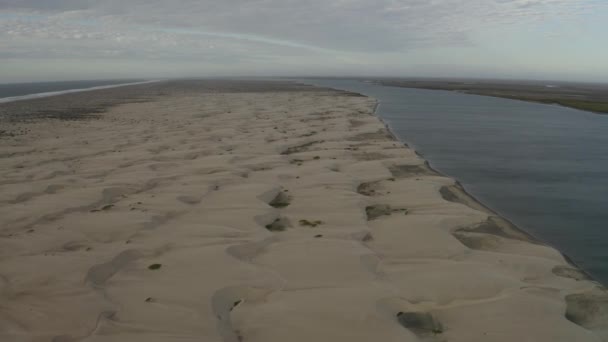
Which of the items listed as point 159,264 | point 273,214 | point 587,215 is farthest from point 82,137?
point 587,215

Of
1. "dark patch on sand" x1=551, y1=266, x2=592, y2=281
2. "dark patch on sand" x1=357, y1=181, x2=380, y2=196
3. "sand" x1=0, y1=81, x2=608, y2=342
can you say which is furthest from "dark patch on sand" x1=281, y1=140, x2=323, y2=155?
"dark patch on sand" x1=551, y1=266, x2=592, y2=281

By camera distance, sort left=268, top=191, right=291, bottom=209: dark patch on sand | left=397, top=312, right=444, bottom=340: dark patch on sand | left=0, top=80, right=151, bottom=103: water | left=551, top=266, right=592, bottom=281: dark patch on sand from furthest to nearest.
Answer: left=0, top=80, right=151, bottom=103: water → left=268, top=191, right=291, bottom=209: dark patch on sand → left=551, top=266, right=592, bottom=281: dark patch on sand → left=397, top=312, right=444, bottom=340: dark patch on sand

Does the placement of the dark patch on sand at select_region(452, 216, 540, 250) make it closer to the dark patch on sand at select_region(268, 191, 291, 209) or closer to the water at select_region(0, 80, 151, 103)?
the dark patch on sand at select_region(268, 191, 291, 209)

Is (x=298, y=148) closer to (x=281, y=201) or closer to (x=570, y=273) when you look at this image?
(x=281, y=201)

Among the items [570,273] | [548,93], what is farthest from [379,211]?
[548,93]

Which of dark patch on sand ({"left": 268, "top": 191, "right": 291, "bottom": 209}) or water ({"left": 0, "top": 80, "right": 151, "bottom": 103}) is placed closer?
dark patch on sand ({"left": 268, "top": 191, "right": 291, "bottom": 209})

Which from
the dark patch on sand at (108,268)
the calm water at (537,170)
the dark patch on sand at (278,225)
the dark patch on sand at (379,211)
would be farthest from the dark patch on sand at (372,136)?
the dark patch on sand at (108,268)

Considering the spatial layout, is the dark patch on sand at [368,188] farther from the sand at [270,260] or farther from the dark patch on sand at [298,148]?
the dark patch on sand at [298,148]
